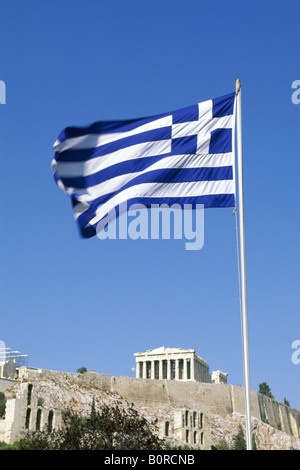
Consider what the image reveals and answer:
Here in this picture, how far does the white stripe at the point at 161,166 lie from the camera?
12.7m

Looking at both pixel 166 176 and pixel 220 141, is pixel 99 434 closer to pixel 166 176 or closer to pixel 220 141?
pixel 166 176

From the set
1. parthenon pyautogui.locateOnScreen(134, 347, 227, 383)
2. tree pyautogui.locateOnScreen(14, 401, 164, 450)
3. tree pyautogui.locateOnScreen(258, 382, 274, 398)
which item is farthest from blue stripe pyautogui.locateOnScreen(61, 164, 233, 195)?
tree pyautogui.locateOnScreen(258, 382, 274, 398)

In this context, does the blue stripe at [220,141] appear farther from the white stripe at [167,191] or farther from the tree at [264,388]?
the tree at [264,388]

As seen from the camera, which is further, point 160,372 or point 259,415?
point 160,372

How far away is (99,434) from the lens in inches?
1601

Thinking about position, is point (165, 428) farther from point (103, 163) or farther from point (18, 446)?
point (103, 163)

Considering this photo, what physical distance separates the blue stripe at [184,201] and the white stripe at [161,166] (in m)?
0.50

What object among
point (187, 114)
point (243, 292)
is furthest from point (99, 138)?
point (243, 292)

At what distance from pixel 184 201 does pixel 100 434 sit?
31.1 m

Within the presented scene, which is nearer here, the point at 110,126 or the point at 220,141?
the point at 220,141

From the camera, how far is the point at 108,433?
135ft
